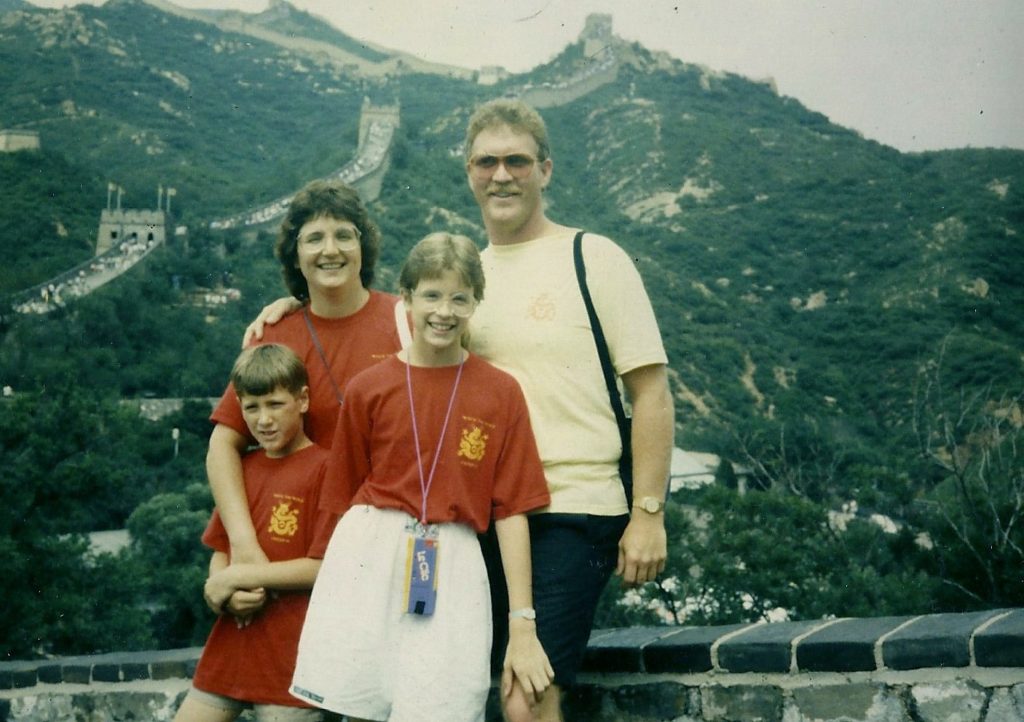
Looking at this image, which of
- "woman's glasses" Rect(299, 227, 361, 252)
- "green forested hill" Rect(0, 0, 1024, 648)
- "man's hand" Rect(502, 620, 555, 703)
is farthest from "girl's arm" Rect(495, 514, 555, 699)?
"green forested hill" Rect(0, 0, 1024, 648)

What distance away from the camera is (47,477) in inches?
901

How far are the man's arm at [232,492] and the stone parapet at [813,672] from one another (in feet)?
3.09

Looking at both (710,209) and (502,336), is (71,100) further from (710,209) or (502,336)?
(502,336)

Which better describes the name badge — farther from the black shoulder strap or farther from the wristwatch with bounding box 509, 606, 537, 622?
the black shoulder strap

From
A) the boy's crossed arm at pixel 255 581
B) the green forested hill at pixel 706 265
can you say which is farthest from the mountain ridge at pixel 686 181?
the boy's crossed arm at pixel 255 581

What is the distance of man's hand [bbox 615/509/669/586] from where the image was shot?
2570mm

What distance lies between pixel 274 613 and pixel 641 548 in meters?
0.99

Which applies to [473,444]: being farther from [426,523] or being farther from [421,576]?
[421,576]

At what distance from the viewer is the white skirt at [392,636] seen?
2.37 metres

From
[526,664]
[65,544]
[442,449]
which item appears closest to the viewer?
[526,664]

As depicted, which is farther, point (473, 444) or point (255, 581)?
point (255, 581)

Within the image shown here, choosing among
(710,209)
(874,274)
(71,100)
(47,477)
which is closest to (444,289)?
(47,477)

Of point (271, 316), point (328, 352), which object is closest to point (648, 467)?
point (328, 352)

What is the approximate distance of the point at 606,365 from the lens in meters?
2.64
